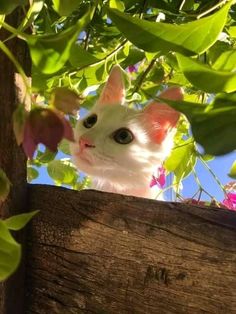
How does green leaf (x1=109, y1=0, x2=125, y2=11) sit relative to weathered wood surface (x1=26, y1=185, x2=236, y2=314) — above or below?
above

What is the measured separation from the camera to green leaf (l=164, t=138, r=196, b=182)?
0.70m

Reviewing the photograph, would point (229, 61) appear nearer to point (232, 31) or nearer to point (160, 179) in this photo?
point (232, 31)

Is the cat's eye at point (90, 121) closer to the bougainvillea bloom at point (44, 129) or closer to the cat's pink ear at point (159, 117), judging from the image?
the cat's pink ear at point (159, 117)

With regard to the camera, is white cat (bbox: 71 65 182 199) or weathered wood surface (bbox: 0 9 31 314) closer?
weathered wood surface (bbox: 0 9 31 314)

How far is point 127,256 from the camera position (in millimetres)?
355

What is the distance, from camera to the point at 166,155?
27.7 inches

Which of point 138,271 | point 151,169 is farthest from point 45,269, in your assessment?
point 151,169

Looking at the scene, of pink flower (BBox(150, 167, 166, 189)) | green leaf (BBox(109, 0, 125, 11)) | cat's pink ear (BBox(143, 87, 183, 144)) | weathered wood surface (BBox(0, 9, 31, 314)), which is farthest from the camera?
pink flower (BBox(150, 167, 166, 189))

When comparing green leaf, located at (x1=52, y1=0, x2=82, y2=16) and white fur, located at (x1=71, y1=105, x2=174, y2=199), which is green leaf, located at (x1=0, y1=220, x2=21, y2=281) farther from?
white fur, located at (x1=71, y1=105, x2=174, y2=199)

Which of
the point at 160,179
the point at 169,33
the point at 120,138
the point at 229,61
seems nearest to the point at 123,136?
the point at 120,138

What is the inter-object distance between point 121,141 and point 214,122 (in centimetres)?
39

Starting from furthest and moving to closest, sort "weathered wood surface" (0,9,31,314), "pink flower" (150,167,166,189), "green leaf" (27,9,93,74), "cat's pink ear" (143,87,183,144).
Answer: "pink flower" (150,167,166,189)
"cat's pink ear" (143,87,183,144)
"weathered wood surface" (0,9,31,314)
"green leaf" (27,9,93,74)

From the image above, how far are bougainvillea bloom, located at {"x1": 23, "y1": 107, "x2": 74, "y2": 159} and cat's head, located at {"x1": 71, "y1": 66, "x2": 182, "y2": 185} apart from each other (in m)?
0.37

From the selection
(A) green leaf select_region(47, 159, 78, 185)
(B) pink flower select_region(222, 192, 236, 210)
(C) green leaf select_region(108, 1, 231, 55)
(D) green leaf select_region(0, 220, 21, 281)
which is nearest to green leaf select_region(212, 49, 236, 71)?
(C) green leaf select_region(108, 1, 231, 55)
